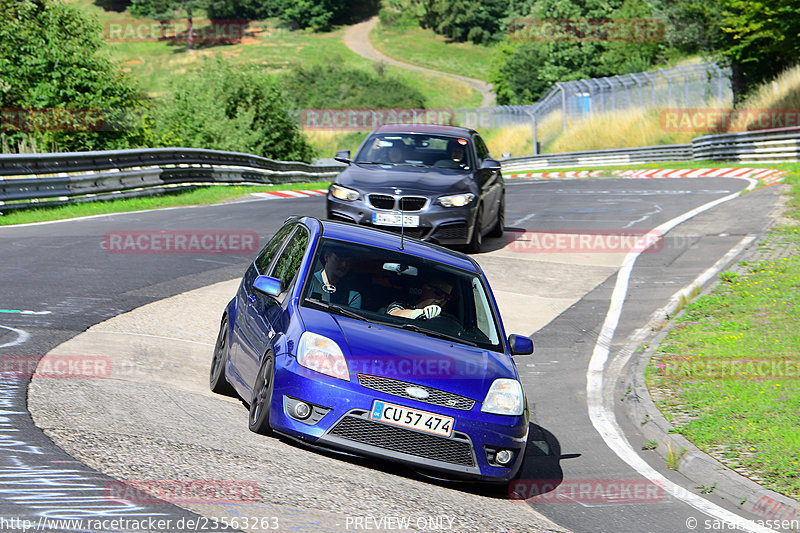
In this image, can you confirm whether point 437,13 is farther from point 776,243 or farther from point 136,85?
point 776,243

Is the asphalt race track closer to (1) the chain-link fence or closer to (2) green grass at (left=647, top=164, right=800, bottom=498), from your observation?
(2) green grass at (left=647, top=164, right=800, bottom=498)

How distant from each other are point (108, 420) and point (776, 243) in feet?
42.2

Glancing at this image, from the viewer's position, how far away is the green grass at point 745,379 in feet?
24.5

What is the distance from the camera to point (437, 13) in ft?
477

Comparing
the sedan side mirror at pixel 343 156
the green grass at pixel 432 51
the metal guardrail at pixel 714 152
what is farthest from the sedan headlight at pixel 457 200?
the green grass at pixel 432 51

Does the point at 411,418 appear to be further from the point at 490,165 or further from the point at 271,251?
the point at 490,165

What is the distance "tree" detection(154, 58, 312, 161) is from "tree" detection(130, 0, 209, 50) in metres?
97.4

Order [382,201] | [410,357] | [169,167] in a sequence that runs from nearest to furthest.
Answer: [410,357] → [382,201] → [169,167]

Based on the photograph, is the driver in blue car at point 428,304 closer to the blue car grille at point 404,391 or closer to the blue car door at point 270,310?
the blue car door at point 270,310

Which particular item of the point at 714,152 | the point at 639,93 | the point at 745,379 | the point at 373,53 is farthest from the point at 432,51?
the point at 745,379

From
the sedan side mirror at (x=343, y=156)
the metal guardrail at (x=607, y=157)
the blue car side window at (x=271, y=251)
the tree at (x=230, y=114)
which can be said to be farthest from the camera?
the metal guardrail at (x=607, y=157)

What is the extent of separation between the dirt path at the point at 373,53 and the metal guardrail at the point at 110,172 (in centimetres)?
8493

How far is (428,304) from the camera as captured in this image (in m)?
Answer: 7.61

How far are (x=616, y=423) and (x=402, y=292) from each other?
2.51 m
